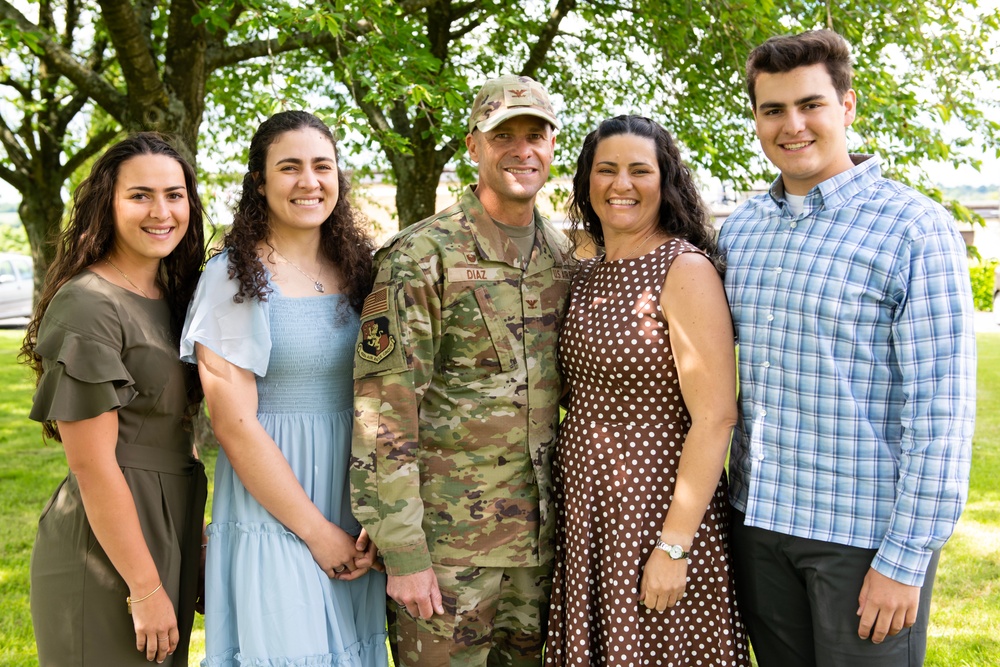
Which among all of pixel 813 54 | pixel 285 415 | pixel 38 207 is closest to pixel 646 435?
pixel 285 415

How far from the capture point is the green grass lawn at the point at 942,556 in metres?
4.05

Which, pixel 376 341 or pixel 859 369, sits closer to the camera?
pixel 859 369

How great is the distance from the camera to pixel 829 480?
233 cm

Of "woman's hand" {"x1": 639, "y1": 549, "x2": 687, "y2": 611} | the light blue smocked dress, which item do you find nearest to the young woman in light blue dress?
the light blue smocked dress

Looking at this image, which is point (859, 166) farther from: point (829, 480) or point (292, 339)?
point (292, 339)

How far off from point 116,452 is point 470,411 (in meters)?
1.04

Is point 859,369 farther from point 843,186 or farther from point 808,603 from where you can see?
point 808,603

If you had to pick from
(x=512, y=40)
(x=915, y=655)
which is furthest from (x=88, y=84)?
(x=915, y=655)

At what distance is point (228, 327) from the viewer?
94.8 inches

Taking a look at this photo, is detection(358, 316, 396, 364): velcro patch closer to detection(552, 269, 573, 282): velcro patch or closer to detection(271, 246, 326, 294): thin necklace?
detection(271, 246, 326, 294): thin necklace

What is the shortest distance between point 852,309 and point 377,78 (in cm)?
366

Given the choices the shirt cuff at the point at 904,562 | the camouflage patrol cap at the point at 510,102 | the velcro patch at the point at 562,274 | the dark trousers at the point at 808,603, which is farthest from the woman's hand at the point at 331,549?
the shirt cuff at the point at 904,562

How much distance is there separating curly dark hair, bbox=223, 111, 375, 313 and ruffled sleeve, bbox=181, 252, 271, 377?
0.03m

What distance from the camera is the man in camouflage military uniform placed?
2.55m
